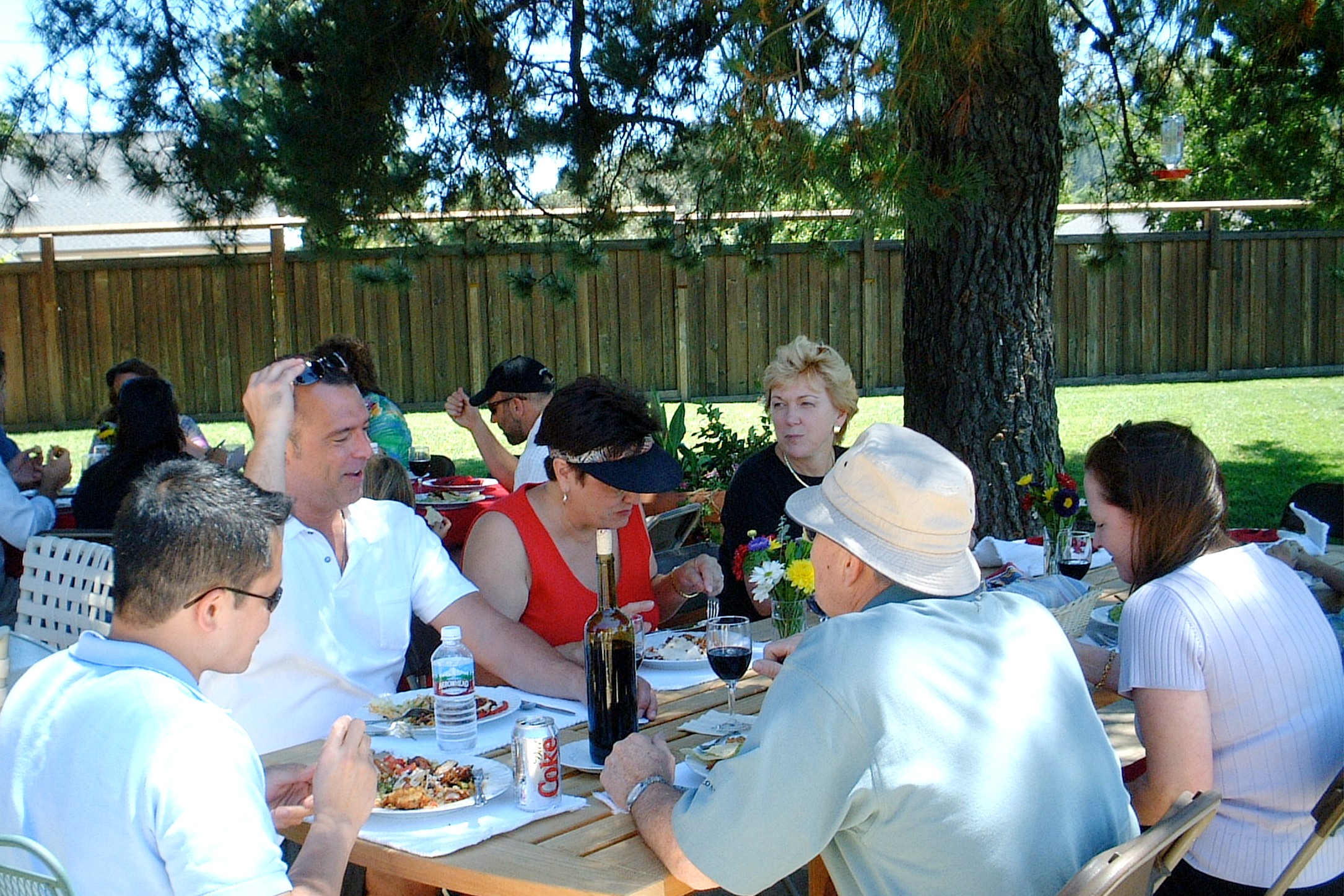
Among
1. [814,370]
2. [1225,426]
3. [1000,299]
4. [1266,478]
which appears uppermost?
[1000,299]

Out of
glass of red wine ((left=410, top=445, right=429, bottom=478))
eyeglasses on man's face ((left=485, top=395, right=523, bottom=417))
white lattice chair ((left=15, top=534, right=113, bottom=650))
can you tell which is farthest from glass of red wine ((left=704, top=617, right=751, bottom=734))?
glass of red wine ((left=410, top=445, right=429, bottom=478))

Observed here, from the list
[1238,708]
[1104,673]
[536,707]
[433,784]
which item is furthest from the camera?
[1104,673]

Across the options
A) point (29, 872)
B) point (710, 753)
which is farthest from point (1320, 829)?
point (29, 872)

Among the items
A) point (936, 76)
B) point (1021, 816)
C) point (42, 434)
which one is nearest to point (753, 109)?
point (936, 76)

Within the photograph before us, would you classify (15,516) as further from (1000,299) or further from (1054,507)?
(1000,299)

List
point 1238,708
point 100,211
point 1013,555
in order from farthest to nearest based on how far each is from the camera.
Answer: point 100,211, point 1013,555, point 1238,708

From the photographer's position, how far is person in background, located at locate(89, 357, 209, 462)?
5.66 metres

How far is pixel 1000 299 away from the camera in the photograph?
17.9 ft

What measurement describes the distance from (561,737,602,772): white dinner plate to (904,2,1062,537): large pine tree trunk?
3.58 m

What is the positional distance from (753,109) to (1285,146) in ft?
10.5

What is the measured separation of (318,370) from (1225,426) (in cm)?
1038

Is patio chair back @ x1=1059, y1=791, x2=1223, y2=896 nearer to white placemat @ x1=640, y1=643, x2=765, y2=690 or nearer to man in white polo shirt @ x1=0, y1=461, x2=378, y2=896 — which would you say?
man in white polo shirt @ x1=0, y1=461, x2=378, y2=896

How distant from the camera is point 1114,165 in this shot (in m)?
6.49

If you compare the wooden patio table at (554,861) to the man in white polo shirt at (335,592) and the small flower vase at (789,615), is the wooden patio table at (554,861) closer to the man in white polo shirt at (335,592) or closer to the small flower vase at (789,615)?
the man in white polo shirt at (335,592)
